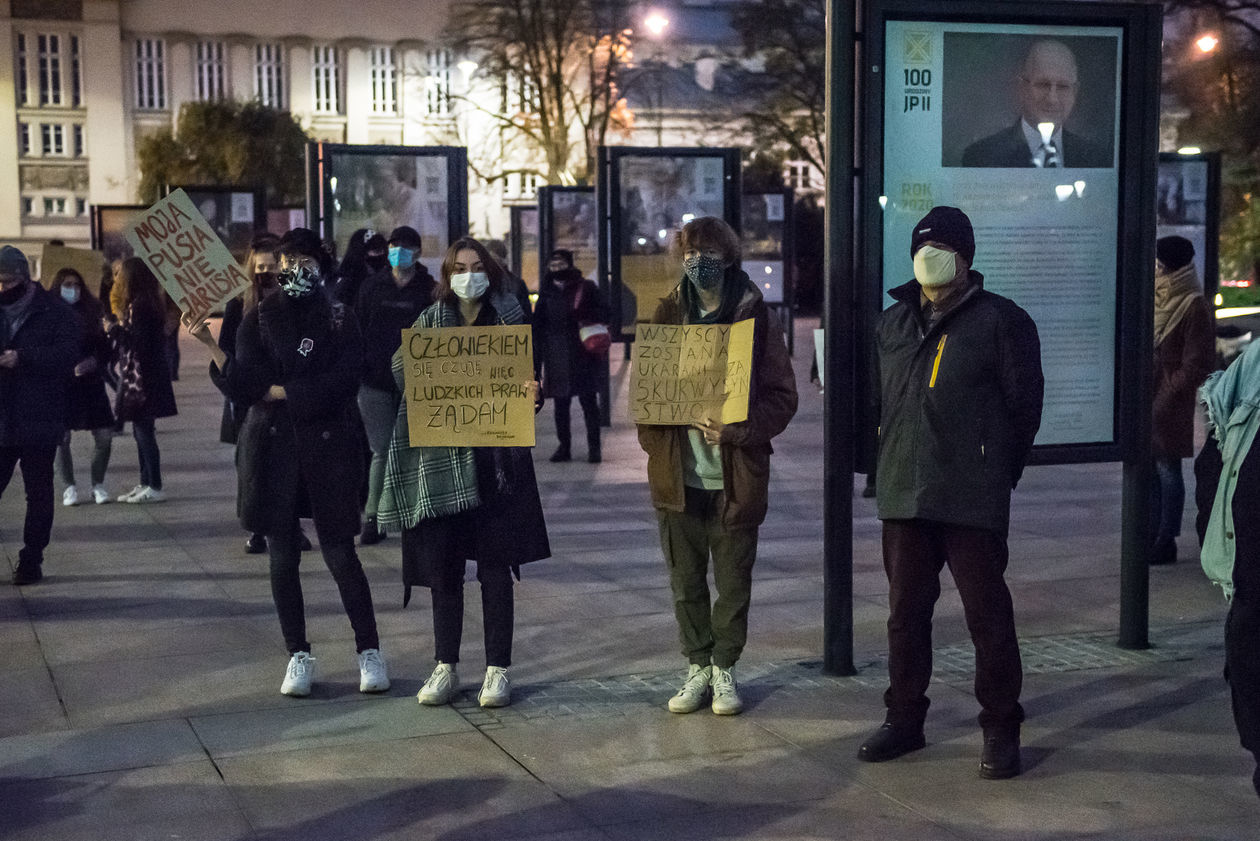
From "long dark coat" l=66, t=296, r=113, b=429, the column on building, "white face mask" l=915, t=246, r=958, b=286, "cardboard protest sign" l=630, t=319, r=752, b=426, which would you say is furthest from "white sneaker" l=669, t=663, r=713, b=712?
the column on building

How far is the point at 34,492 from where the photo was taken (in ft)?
29.2

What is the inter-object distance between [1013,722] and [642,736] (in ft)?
4.28

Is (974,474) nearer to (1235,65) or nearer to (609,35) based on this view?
(1235,65)

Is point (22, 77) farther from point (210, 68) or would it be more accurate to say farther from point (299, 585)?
point (299, 585)

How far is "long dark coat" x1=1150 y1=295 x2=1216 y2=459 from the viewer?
8.98 metres

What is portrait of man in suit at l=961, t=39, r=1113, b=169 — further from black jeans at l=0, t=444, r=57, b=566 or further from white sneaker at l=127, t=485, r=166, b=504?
white sneaker at l=127, t=485, r=166, b=504

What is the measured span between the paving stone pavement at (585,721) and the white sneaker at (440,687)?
0.11 meters

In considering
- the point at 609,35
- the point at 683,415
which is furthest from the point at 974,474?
the point at 609,35

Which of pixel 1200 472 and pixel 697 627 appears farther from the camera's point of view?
pixel 697 627

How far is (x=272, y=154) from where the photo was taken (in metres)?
71.6

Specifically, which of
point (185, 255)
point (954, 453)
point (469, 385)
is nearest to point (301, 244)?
point (185, 255)

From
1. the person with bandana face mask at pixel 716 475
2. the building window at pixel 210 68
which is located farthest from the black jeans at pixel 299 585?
the building window at pixel 210 68

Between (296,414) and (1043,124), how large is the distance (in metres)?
3.30

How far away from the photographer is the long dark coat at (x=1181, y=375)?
898 centimetres
